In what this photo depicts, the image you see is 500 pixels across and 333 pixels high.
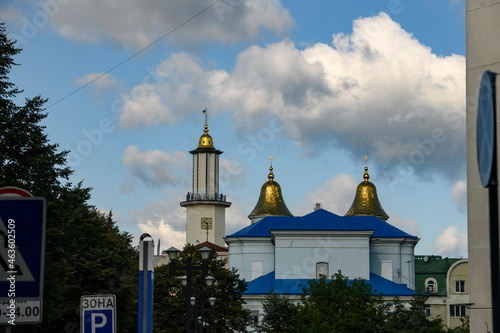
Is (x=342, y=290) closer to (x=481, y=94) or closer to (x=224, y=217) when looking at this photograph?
(x=481, y=94)

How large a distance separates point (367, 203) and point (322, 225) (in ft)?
69.2

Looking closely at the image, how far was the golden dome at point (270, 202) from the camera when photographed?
108 metres

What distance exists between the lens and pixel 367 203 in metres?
108

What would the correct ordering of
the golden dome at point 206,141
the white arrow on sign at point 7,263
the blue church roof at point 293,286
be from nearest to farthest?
1. the white arrow on sign at point 7,263
2. the blue church roof at point 293,286
3. the golden dome at point 206,141

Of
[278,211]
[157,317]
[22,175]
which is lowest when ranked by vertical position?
[157,317]

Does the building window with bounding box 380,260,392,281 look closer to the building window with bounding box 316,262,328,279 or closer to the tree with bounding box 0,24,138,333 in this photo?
the building window with bounding box 316,262,328,279

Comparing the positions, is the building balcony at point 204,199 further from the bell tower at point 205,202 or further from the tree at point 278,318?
the tree at point 278,318

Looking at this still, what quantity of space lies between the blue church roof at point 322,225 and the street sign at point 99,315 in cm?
7757

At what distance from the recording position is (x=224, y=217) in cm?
13288

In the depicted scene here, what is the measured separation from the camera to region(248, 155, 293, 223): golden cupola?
4264 inches

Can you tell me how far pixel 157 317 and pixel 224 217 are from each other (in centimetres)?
7609

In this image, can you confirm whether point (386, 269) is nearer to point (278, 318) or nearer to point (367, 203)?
point (367, 203)

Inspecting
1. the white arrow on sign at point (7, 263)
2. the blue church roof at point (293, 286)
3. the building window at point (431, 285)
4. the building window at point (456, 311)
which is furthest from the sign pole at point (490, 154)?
the building window at point (431, 285)

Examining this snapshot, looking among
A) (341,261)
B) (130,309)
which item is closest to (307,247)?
(341,261)
